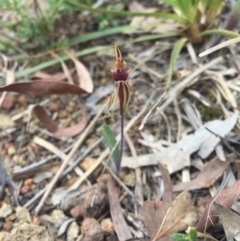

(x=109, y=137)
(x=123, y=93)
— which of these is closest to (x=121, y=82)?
(x=123, y=93)

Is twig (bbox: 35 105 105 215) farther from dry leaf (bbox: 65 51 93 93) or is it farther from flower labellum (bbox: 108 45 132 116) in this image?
flower labellum (bbox: 108 45 132 116)

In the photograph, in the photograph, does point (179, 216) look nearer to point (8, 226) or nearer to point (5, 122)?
point (8, 226)

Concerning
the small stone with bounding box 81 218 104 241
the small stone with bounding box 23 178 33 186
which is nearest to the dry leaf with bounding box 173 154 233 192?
the small stone with bounding box 81 218 104 241

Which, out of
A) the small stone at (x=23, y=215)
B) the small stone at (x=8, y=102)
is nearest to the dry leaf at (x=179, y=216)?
the small stone at (x=23, y=215)

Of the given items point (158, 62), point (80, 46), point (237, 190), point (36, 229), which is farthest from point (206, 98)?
point (36, 229)

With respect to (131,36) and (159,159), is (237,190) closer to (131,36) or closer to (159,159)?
(159,159)

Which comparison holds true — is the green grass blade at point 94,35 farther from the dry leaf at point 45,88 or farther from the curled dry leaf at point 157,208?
the curled dry leaf at point 157,208
